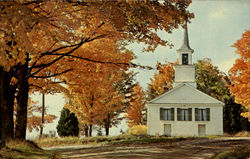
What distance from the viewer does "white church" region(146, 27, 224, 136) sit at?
93.8ft

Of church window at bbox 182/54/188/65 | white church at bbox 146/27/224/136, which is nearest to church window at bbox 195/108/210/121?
white church at bbox 146/27/224/136

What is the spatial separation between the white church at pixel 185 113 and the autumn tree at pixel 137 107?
586cm

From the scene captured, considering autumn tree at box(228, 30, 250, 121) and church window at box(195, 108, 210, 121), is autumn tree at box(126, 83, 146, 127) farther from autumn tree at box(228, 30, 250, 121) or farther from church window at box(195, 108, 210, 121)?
autumn tree at box(228, 30, 250, 121)

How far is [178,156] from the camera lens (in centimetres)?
995

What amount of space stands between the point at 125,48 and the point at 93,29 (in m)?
2.65

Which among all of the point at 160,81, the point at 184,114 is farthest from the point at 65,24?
the point at 160,81

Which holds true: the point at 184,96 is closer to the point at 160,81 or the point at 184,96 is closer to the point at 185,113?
the point at 185,113

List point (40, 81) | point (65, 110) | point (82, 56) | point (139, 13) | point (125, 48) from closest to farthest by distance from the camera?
point (139, 13), point (82, 56), point (125, 48), point (40, 81), point (65, 110)

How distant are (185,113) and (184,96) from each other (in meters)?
1.67

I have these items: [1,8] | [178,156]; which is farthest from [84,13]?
[178,156]

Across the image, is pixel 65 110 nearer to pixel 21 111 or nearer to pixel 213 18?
pixel 21 111

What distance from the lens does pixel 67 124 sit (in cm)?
2252

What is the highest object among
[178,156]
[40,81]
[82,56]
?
[82,56]

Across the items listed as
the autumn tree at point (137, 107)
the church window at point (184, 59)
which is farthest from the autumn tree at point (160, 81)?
the church window at point (184, 59)
